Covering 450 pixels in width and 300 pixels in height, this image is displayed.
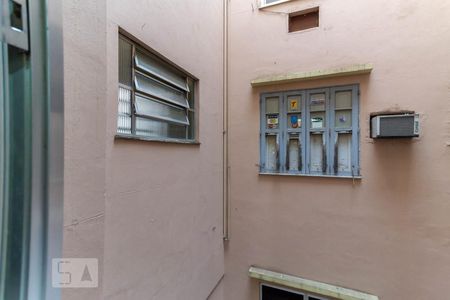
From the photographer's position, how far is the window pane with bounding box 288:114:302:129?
3033mm

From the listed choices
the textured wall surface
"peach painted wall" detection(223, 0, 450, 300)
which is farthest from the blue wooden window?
the textured wall surface

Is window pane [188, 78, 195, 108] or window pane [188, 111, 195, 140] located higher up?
window pane [188, 78, 195, 108]

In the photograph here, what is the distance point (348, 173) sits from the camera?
2863 millimetres

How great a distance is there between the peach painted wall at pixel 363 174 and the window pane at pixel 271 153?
0.50 ft

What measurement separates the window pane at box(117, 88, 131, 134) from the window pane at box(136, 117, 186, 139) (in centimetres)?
11

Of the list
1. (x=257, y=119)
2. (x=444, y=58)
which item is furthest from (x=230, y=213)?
(x=444, y=58)

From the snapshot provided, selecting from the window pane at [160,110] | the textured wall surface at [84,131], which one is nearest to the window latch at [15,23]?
the textured wall surface at [84,131]

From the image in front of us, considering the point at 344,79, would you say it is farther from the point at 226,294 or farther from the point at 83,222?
the point at 226,294

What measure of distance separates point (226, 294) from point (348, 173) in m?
2.40

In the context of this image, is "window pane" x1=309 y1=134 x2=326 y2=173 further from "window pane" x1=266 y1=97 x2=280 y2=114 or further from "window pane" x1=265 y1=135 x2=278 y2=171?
"window pane" x1=266 y1=97 x2=280 y2=114

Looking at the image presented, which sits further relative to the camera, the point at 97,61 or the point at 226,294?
the point at 226,294

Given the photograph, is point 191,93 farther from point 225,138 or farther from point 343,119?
point 343,119

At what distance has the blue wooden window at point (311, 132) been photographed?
9.37ft

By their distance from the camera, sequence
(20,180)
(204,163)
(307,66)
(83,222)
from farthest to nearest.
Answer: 1. (307,66)
2. (204,163)
3. (83,222)
4. (20,180)
